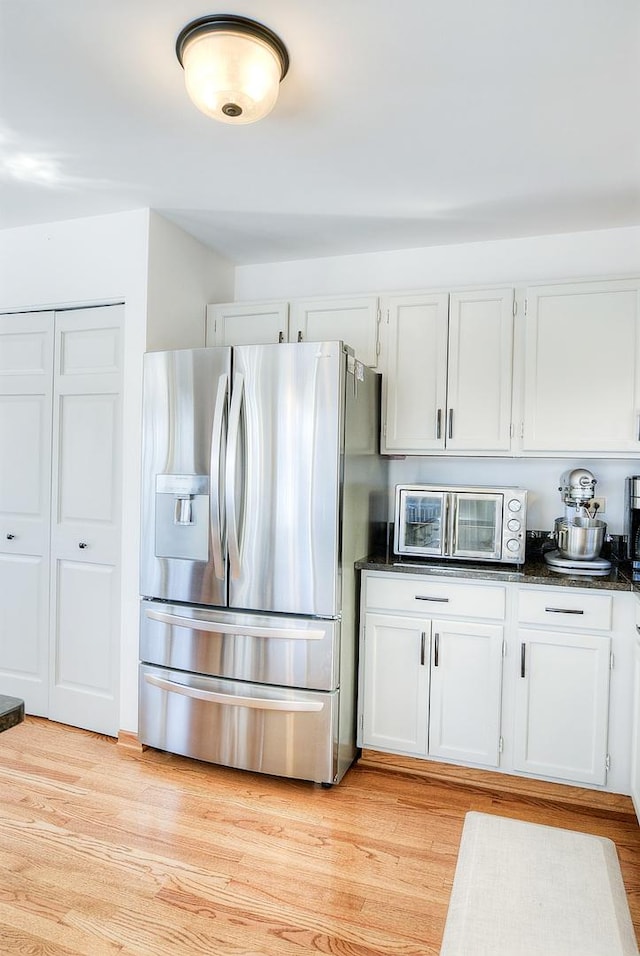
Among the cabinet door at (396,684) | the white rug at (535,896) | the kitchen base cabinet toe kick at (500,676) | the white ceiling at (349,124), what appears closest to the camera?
the white rug at (535,896)

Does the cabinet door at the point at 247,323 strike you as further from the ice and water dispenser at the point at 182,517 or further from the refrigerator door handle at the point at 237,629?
the refrigerator door handle at the point at 237,629

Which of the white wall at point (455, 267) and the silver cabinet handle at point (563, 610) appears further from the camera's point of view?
the white wall at point (455, 267)

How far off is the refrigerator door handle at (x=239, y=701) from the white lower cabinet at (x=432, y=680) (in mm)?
357

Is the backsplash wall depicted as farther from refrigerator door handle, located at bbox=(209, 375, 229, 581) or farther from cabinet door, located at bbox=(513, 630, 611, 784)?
refrigerator door handle, located at bbox=(209, 375, 229, 581)

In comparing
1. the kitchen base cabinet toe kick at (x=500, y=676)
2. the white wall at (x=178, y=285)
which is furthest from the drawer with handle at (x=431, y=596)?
the white wall at (x=178, y=285)

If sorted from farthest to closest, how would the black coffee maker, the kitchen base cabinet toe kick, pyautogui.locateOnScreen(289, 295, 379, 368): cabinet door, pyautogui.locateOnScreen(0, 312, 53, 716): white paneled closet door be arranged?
pyautogui.locateOnScreen(0, 312, 53, 716): white paneled closet door → pyautogui.locateOnScreen(289, 295, 379, 368): cabinet door → the black coffee maker → the kitchen base cabinet toe kick

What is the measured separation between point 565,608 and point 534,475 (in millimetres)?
792

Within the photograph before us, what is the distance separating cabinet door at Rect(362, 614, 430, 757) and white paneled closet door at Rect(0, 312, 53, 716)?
1.70 meters

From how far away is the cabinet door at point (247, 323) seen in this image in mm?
3197

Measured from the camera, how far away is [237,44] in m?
1.63

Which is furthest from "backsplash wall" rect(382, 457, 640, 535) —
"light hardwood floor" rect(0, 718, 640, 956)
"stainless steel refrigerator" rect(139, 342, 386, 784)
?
"light hardwood floor" rect(0, 718, 640, 956)

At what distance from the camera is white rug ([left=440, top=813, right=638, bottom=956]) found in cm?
134

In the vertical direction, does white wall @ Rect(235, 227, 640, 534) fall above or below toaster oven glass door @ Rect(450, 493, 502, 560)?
above

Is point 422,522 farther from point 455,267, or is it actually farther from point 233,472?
point 455,267
